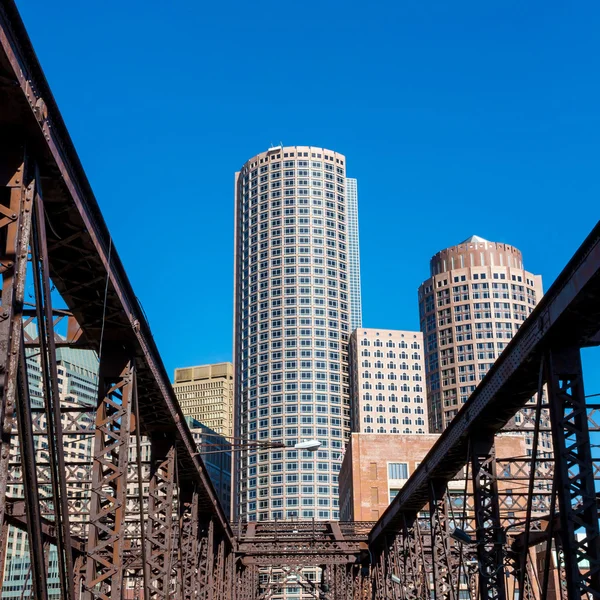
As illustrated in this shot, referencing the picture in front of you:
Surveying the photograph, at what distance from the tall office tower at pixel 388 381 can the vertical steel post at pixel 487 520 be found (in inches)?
5721

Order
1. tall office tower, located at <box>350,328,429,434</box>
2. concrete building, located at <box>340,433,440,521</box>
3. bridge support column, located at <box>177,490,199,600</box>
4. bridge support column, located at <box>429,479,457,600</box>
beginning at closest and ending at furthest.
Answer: bridge support column, located at <box>429,479,457,600</box>, bridge support column, located at <box>177,490,199,600</box>, concrete building, located at <box>340,433,440,521</box>, tall office tower, located at <box>350,328,429,434</box>

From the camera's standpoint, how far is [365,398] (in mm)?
172375

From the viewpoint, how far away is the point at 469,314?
18688cm

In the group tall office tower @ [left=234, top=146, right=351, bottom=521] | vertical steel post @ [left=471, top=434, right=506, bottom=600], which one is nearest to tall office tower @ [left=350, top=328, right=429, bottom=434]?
tall office tower @ [left=234, top=146, right=351, bottom=521]

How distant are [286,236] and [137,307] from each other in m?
171

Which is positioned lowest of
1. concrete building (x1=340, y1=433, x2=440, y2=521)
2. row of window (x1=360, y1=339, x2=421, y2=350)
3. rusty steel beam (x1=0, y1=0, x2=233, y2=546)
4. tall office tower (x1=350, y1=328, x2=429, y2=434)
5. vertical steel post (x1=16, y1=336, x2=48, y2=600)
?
vertical steel post (x1=16, y1=336, x2=48, y2=600)

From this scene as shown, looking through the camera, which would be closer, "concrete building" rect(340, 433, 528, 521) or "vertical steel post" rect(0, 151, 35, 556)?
"vertical steel post" rect(0, 151, 35, 556)

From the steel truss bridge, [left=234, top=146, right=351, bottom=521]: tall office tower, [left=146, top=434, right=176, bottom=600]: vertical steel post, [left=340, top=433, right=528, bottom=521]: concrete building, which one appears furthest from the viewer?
[left=234, top=146, right=351, bottom=521]: tall office tower

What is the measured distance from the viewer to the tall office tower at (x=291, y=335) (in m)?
170

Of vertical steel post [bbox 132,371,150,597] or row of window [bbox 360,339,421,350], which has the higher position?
row of window [bbox 360,339,421,350]

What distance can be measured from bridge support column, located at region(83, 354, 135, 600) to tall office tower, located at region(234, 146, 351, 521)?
14677 centimetres

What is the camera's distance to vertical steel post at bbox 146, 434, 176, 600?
24938mm

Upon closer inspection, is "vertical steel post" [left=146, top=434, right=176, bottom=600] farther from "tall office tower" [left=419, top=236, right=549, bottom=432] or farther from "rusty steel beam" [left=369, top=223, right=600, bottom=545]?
"tall office tower" [left=419, top=236, right=549, bottom=432]

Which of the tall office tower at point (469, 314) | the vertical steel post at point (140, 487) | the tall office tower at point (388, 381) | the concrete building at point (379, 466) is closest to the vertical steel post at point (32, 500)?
the vertical steel post at point (140, 487)
